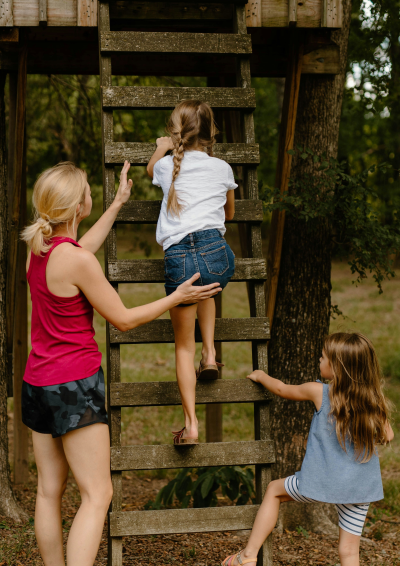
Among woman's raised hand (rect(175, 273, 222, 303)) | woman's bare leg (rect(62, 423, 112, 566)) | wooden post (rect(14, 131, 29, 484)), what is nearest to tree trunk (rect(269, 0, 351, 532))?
woman's raised hand (rect(175, 273, 222, 303))

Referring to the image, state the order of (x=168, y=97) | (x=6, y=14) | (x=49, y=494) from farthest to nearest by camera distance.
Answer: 1. (x=6, y=14)
2. (x=168, y=97)
3. (x=49, y=494)

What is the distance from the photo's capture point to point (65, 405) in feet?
8.23

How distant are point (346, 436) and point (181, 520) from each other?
0.96 meters

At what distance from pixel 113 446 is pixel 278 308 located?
83.4 inches

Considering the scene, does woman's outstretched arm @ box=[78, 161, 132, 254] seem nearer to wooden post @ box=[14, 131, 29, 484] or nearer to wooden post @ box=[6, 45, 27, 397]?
wooden post @ box=[6, 45, 27, 397]

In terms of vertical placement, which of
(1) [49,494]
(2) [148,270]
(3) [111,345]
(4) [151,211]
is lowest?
(1) [49,494]

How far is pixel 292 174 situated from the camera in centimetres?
475

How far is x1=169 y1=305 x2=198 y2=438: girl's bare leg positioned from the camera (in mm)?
3014

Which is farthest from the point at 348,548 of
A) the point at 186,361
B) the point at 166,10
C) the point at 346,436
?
the point at 166,10

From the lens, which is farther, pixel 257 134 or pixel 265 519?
pixel 257 134

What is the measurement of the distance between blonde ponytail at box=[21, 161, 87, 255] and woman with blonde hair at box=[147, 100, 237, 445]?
58 cm

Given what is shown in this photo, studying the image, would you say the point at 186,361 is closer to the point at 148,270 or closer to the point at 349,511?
the point at 148,270

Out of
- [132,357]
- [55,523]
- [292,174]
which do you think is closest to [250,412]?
[132,357]

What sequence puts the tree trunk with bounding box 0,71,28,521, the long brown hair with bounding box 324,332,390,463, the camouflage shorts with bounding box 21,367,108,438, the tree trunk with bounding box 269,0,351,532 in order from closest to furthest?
the camouflage shorts with bounding box 21,367,108,438
the long brown hair with bounding box 324,332,390,463
the tree trunk with bounding box 0,71,28,521
the tree trunk with bounding box 269,0,351,532
